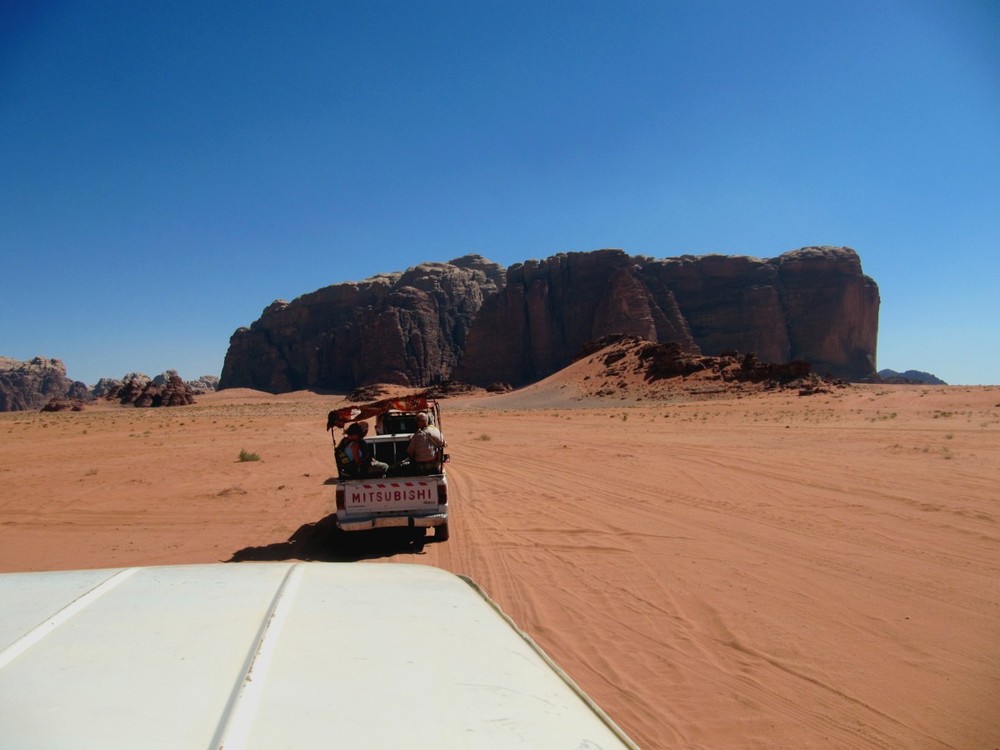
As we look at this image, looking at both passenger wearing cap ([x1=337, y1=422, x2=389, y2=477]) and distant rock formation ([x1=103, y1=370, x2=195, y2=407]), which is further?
distant rock formation ([x1=103, y1=370, x2=195, y2=407])

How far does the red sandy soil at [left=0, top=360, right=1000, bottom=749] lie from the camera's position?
179 inches

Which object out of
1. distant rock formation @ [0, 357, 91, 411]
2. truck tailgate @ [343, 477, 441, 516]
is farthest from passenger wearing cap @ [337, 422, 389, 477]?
distant rock formation @ [0, 357, 91, 411]

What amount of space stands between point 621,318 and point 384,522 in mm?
87416

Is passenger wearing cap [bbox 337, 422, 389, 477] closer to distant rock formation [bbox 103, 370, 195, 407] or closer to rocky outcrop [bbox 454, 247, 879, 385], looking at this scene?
distant rock formation [bbox 103, 370, 195, 407]

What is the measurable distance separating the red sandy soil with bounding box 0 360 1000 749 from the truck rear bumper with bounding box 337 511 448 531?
45cm

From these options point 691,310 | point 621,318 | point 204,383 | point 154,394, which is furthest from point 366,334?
point 204,383

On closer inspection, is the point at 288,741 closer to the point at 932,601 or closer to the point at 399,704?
the point at 399,704

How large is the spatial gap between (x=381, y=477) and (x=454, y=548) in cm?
144

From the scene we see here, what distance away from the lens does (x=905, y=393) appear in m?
40.3

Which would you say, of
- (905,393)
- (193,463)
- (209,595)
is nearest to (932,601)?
(209,595)

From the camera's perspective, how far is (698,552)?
8141 millimetres

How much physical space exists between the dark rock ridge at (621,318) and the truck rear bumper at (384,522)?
84.8 meters

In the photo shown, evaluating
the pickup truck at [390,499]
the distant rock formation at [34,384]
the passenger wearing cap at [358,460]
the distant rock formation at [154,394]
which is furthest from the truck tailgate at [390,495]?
the distant rock formation at [34,384]

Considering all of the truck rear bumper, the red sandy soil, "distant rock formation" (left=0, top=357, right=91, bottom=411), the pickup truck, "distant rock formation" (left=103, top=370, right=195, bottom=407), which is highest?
"distant rock formation" (left=0, top=357, right=91, bottom=411)
